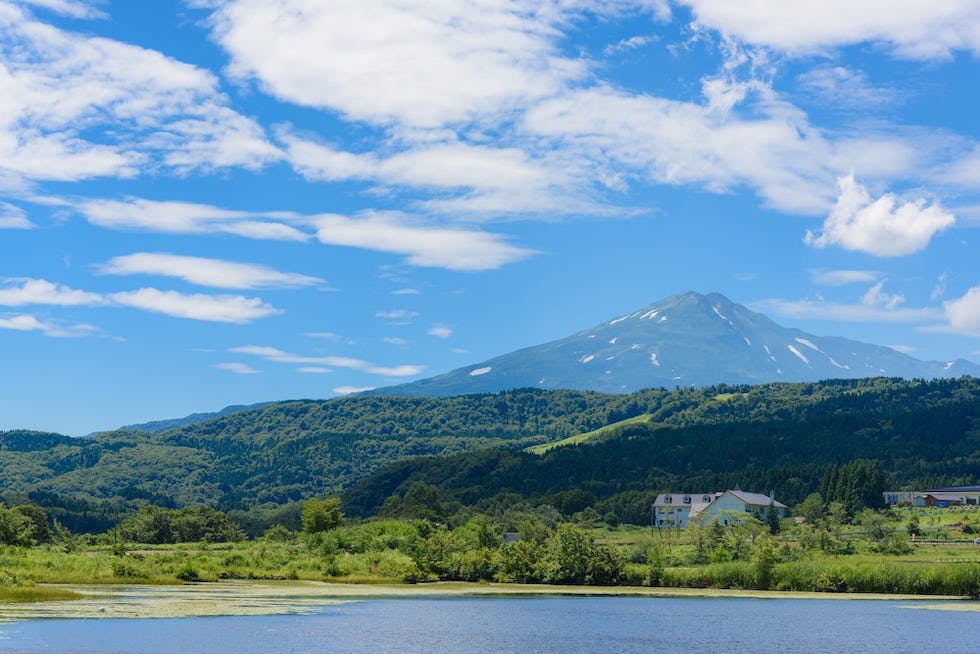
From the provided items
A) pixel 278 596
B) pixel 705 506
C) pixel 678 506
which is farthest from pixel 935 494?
pixel 278 596

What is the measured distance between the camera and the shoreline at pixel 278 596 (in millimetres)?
60906

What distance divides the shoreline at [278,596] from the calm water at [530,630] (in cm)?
267

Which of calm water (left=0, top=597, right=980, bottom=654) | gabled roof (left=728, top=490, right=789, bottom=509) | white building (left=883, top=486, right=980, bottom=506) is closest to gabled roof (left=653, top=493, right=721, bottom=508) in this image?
gabled roof (left=728, top=490, right=789, bottom=509)

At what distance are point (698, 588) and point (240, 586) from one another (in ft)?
114

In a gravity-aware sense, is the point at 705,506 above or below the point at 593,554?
above

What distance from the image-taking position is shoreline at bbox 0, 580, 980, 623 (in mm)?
60906

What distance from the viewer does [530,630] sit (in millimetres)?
57844

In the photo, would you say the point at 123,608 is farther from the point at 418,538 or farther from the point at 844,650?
the point at 418,538

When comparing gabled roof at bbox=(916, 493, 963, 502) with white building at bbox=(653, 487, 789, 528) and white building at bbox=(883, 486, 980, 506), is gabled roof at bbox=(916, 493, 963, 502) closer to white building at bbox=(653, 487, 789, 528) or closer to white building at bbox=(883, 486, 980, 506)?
white building at bbox=(883, 486, 980, 506)

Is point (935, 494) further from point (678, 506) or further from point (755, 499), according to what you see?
point (678, 506)

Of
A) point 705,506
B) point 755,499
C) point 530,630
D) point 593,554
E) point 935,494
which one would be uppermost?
point 935,494

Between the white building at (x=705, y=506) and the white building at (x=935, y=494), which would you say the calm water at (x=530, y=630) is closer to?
the white building at (x=705, y=506)

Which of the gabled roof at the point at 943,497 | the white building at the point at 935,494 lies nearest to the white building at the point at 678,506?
the white building at the point at 935,494

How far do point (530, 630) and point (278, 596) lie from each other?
24283 millimetres
